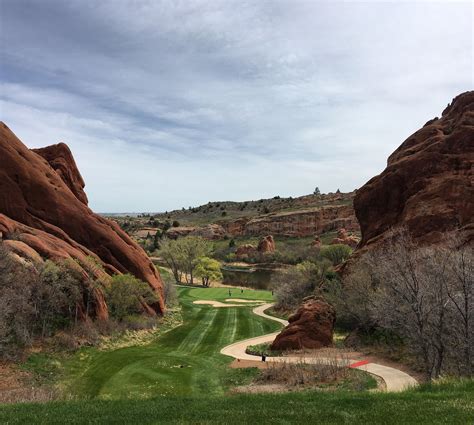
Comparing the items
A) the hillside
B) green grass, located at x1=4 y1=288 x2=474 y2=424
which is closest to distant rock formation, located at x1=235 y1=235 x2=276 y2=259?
the hillside

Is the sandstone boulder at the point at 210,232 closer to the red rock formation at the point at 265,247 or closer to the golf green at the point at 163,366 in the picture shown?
the red rock formation at the point at 265,247

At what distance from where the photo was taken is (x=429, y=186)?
123ft

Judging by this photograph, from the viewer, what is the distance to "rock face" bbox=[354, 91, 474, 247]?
1347 inches

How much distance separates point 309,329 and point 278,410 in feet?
68.1

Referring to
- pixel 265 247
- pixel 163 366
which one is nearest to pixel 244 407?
pixel 163 366

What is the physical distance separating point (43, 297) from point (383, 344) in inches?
946

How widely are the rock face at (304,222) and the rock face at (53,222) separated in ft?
350

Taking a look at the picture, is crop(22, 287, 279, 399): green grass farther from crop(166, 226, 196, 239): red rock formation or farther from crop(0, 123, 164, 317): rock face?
crop(166, 226, 196, 239): red rock formation

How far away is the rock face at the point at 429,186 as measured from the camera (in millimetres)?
34219

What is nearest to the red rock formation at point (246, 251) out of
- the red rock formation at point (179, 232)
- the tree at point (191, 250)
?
the red rock formation at point (179, 232)

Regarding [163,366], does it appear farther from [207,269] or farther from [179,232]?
[179,232]

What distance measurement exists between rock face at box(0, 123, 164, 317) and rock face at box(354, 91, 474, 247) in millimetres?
26370

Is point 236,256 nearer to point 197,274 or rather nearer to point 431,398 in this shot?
point 197,274

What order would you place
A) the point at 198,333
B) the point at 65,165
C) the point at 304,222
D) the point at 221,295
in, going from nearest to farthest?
the point at 198,333
the point at 65,165
the point at 221,295
the point at 304,222
